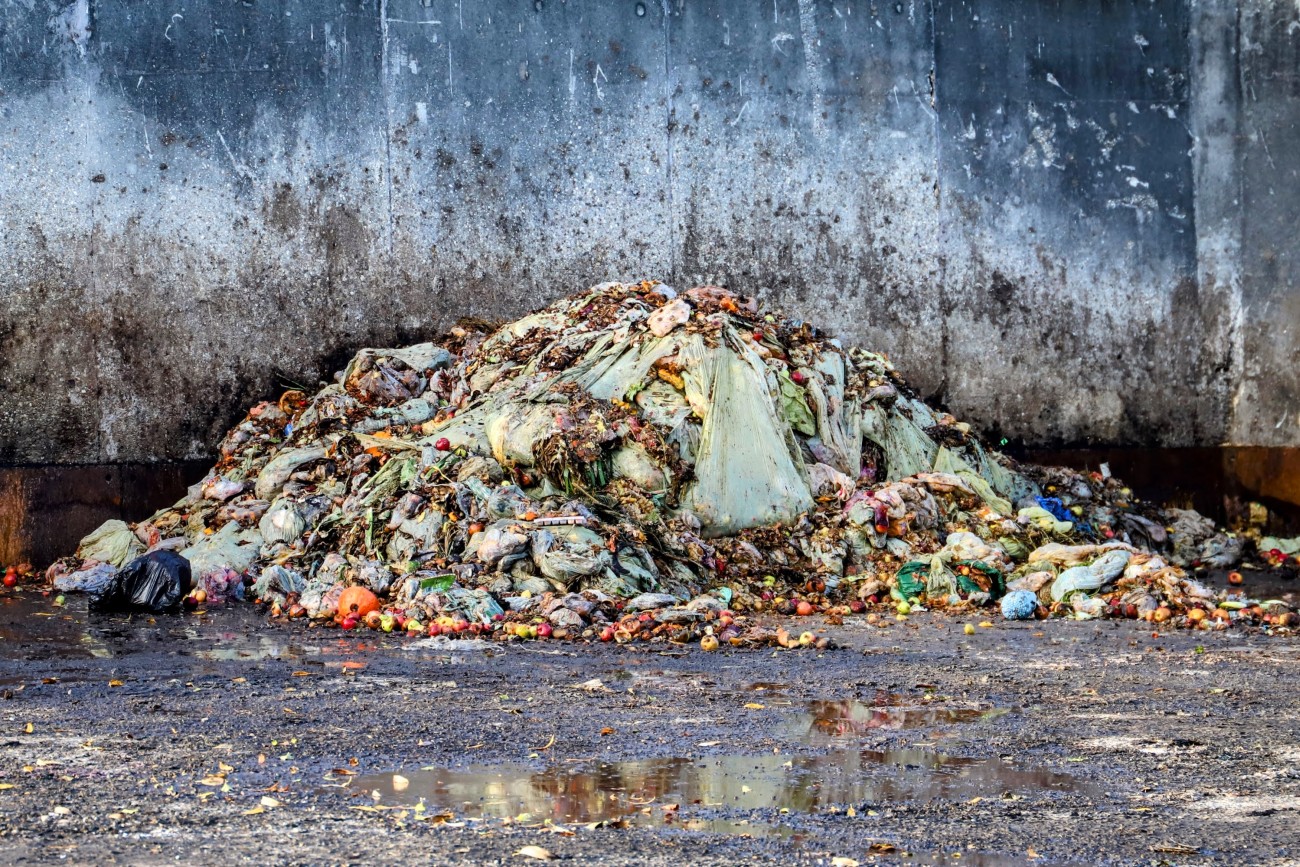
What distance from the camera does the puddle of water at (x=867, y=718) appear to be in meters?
3.99

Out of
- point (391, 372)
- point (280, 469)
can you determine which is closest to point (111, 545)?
point (280, 469)

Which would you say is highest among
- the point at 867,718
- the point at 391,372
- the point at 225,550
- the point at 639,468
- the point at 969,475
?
the point at 391,372

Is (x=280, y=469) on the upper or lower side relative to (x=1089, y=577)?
upper

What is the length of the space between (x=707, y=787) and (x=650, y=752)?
16.6 inches

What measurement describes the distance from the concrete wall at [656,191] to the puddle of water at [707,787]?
238 inches

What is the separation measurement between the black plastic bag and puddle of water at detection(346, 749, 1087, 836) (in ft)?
12.6

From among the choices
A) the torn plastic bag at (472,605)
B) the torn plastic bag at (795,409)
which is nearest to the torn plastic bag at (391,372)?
the torn plastic bag at (795,409)

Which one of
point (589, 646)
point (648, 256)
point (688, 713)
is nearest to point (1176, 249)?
point (648, 256)

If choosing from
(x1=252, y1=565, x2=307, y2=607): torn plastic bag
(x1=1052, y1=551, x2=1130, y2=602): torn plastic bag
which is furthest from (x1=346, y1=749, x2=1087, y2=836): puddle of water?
(x1=252, y1=565, x2=307, y2=607): torn plastic bag

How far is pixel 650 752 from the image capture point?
3.75 m

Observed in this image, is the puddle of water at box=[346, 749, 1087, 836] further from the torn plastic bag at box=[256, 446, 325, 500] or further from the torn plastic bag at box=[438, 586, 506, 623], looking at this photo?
the torn plastic bag at box=[256, 446, 325, 500]

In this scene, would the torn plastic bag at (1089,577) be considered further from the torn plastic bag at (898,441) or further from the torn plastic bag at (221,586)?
the torn plastic bag at (221,586)

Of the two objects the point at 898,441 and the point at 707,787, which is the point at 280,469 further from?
the point at 707,787

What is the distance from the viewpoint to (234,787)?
3342mm
